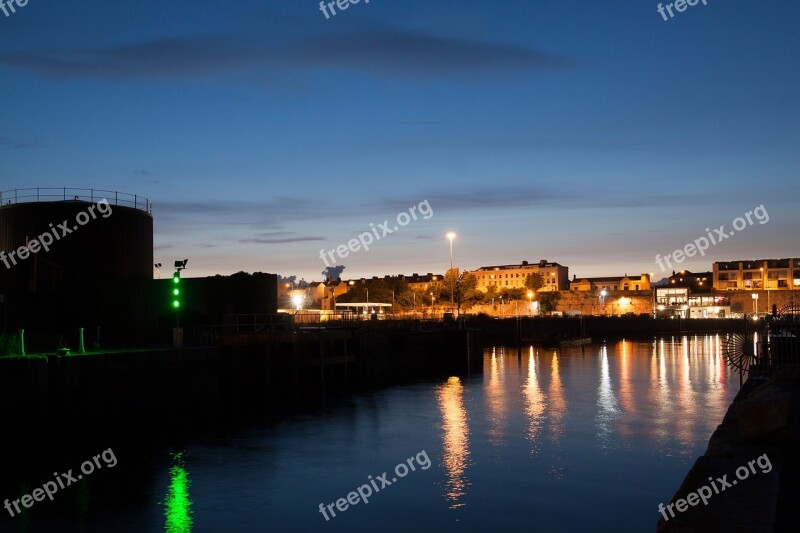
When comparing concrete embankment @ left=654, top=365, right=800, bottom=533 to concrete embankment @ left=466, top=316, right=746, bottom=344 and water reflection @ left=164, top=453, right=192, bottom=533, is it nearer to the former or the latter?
water reflection @ left=164, top=453, right=192, bottom=533

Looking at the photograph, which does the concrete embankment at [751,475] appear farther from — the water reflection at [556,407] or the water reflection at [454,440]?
the water reflection at [556,407]

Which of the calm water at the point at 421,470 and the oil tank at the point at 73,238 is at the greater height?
the oil tank at the point at 73,238

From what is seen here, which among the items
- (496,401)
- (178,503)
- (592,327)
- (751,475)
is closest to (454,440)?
(178,503)

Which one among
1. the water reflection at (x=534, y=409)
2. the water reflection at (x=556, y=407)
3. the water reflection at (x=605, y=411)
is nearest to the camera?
the water reflection at (x=534, y=409)

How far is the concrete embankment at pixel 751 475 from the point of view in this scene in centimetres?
1198

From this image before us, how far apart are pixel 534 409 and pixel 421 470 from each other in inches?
684

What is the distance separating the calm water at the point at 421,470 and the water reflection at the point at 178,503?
84mm

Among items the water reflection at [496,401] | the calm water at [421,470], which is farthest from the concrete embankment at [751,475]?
the water reflection at [496,401]

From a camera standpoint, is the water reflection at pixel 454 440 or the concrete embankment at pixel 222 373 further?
the concrete embankment at pixel 222 373

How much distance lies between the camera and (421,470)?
95.2 feet

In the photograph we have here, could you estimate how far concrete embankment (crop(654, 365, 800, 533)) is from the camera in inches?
472

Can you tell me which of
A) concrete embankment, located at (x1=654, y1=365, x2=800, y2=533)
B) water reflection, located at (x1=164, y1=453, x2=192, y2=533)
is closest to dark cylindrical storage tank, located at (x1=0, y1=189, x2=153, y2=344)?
water reflection, located at (x1=164, y1=453, x2=192, y2=533)

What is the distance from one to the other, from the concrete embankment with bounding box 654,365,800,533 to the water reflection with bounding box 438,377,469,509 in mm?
9120

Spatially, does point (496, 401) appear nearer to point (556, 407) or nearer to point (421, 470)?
point (556, 407)
